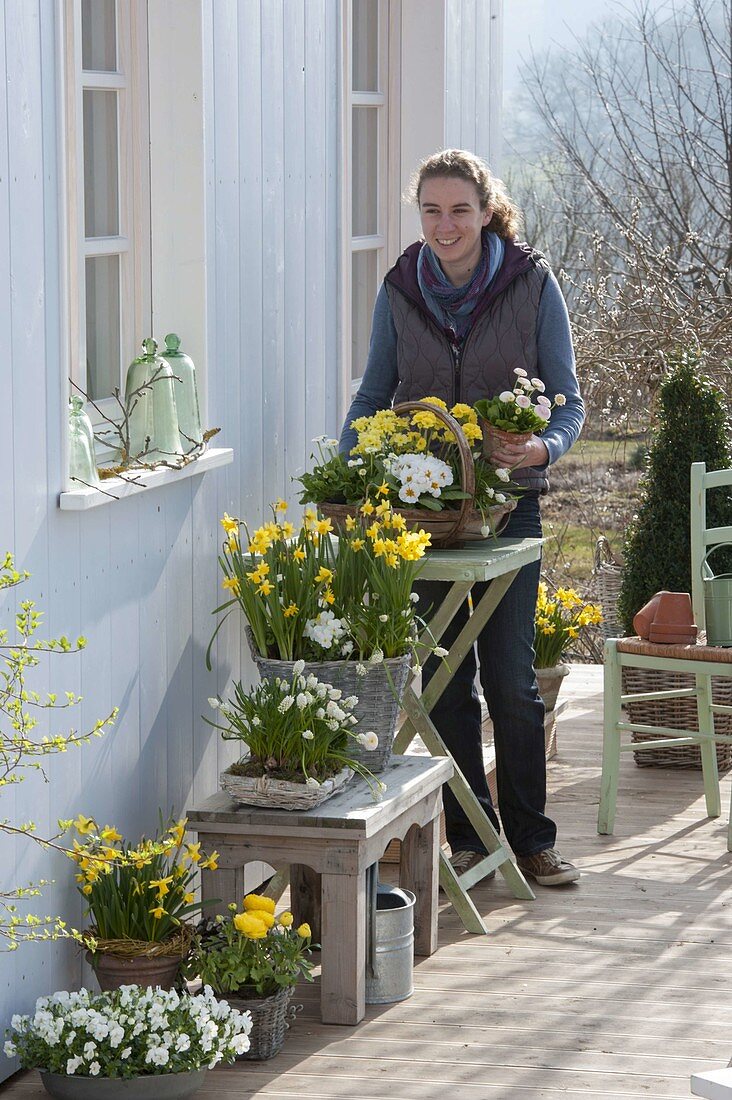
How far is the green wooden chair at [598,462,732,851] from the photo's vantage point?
462 cm

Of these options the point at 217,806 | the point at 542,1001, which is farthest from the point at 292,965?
the point at 542,1001

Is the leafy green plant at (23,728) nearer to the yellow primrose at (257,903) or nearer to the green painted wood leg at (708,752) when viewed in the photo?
the yellow primrose at (257,903)

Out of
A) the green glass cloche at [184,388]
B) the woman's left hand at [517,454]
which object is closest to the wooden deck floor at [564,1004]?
the woman's left hand at [517,454]

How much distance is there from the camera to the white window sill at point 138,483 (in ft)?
9.87

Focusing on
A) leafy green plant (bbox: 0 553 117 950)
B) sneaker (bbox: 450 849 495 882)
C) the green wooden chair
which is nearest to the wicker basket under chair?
the green wooden chair

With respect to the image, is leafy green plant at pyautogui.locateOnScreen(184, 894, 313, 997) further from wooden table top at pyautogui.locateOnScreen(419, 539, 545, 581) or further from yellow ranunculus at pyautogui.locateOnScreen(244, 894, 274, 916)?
wooden table top at pyautogui.locateOnScreen(419, 539, 545, 581)

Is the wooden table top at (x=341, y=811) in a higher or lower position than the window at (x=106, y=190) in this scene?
lower

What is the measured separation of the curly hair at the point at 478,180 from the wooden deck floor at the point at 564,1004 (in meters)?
1.62

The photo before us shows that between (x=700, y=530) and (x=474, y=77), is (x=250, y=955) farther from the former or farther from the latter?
(x=474, y=77)

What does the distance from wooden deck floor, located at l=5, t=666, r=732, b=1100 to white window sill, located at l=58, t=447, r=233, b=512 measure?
3.39 feet

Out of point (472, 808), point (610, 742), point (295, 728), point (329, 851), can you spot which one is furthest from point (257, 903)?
point (610, 742)

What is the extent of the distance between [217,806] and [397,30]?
2.89 metres

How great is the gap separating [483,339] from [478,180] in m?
0.37

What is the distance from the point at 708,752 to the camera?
4.87 meters
